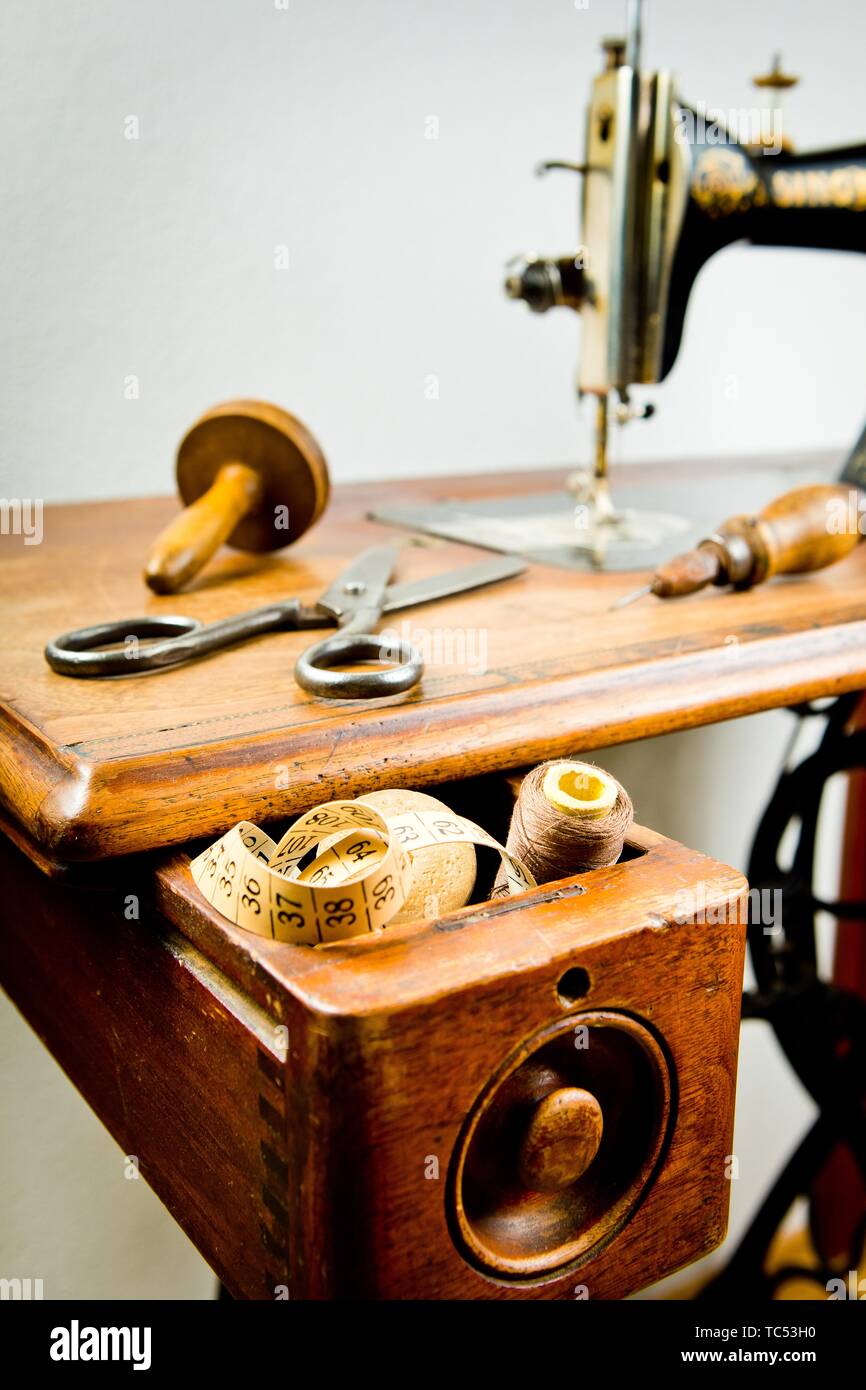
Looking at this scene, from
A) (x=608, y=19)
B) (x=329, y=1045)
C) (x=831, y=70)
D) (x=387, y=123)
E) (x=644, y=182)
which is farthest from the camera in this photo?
(x=831, y=70)

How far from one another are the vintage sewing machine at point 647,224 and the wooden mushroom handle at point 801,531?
122mm

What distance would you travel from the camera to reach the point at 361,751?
2.12 ft

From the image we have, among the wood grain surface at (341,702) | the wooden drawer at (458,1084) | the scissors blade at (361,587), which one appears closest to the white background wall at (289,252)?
the wood grain surface at (341,702)

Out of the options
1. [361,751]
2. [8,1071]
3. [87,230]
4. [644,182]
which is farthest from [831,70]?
[8,1071]

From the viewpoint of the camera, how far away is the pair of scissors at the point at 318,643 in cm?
69

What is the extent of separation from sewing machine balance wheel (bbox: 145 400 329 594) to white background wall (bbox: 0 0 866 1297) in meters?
0.41

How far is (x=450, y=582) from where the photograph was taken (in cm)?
92

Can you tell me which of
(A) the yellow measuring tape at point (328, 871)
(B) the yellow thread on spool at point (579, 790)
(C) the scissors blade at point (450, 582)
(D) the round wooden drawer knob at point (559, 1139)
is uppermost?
(C) the scissors blade at point (450, 582)

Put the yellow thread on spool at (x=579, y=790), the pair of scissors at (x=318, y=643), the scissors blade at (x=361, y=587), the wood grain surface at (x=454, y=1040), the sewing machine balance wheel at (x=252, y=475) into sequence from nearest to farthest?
the wood grain surface at (x=454, y=1040)
the yellow thread on spool at (x=579, y=790)
the pair of scissors at (x=318, y=643)
the scissors blade at (x=361, y=587)
the sewing machine balance wheel at (x=252, y=475)

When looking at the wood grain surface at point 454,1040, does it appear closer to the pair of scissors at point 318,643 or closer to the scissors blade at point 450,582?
the pair of scissors at point 318,643

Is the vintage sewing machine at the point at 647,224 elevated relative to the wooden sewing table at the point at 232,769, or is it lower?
elevated

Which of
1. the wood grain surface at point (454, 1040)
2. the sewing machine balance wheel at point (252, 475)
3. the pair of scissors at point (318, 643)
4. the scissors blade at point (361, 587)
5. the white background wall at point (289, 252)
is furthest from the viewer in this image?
the white background wall at point (289, 252)
